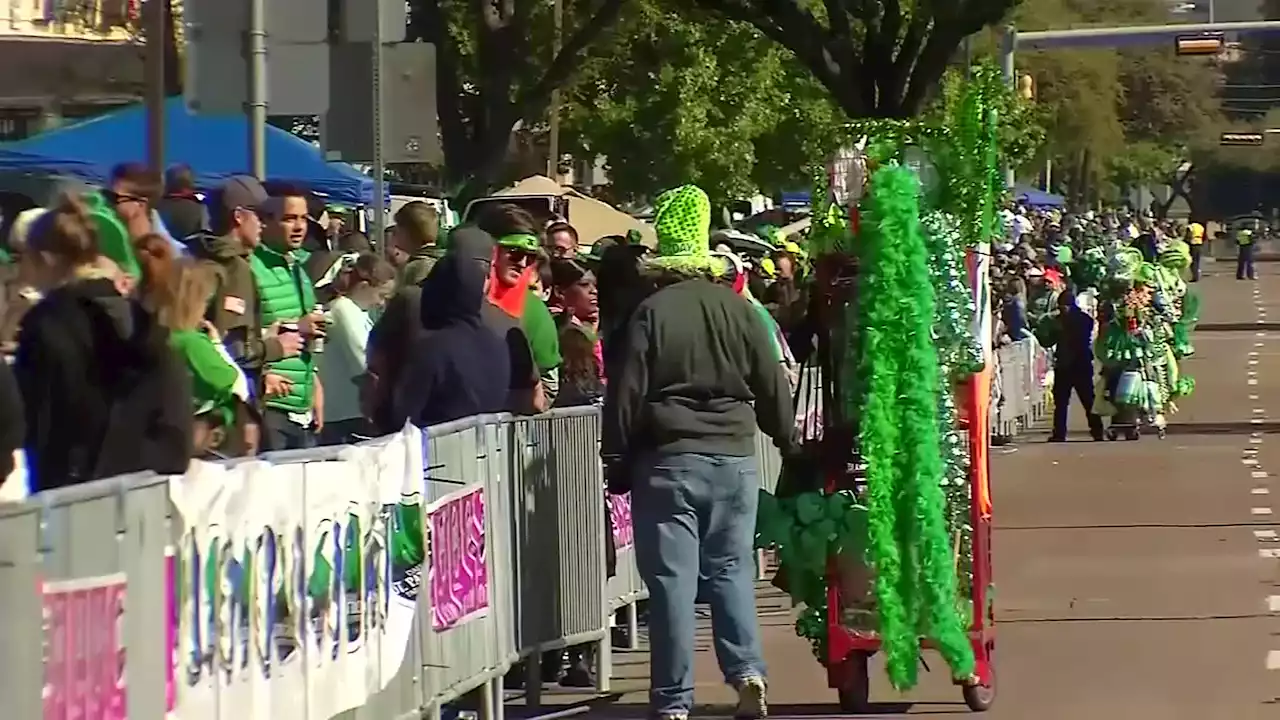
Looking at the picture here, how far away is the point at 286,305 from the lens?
10906 millimetres

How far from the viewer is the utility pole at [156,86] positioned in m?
11.2

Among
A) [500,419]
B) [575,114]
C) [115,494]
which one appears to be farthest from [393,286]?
[575,114]

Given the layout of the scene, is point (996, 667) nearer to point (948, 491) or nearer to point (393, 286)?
point (948, 491)

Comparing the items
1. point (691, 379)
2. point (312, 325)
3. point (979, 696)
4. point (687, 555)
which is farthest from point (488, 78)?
point (687, 555)

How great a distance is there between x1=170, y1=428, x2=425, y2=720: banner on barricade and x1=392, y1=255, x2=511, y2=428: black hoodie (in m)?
1.34

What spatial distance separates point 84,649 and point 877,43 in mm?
24153

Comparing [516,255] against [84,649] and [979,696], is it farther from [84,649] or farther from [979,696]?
[84,649]

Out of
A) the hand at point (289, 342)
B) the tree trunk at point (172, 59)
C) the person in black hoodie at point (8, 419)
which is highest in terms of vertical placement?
the tree trunk at point (172, 59)

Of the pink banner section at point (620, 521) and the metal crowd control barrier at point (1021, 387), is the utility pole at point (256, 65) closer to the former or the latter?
the pink banner section at point (620, 521)

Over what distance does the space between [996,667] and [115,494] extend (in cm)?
682

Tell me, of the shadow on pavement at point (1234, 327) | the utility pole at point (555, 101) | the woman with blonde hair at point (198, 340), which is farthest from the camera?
the shadow on pavement at point (1234, 327)

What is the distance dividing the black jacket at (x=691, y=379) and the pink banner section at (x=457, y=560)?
636 mm

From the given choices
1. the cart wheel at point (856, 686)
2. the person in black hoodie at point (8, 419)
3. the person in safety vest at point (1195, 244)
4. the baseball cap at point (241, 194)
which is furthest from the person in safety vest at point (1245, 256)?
the person in black hoodie at point (8, 419)

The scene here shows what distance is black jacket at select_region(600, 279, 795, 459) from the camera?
396 inches
